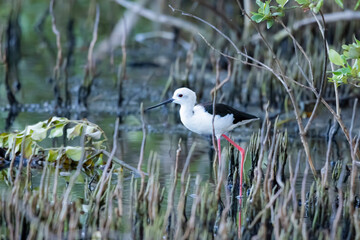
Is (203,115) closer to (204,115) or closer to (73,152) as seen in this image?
(204,115)

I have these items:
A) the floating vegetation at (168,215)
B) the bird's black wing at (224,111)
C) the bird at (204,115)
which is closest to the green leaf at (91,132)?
the bird at (204,115)

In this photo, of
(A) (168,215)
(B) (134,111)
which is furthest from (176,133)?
(A) (168,215)

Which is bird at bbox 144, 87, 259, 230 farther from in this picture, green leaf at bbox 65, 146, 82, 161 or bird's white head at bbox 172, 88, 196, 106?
green leaf at bbox 65, 146, 82, 161

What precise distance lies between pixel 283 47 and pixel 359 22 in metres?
1.11

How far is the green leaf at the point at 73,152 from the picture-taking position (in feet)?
17.8

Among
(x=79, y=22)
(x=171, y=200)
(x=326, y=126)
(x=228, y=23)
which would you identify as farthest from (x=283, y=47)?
(x=171, y=200)

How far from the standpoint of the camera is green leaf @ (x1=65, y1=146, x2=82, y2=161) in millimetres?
5418

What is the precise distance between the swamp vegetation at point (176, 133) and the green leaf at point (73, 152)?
1cm

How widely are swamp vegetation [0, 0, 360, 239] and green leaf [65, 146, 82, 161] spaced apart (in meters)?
0.01

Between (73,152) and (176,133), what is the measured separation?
6.67 ft

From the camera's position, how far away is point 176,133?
7.33 metres

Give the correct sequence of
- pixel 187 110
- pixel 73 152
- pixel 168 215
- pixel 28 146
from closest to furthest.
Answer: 1. pixel 168 215
2. pixel 28 146
3. pixel 73 152
4. pixel 187 110

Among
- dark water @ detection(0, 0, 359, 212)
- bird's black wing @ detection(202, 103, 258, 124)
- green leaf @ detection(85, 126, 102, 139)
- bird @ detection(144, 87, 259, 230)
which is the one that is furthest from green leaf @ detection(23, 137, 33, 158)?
bird's black wing @ detection(202, 103, 258, 124)

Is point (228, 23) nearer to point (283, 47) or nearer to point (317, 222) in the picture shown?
point (283, 47)
